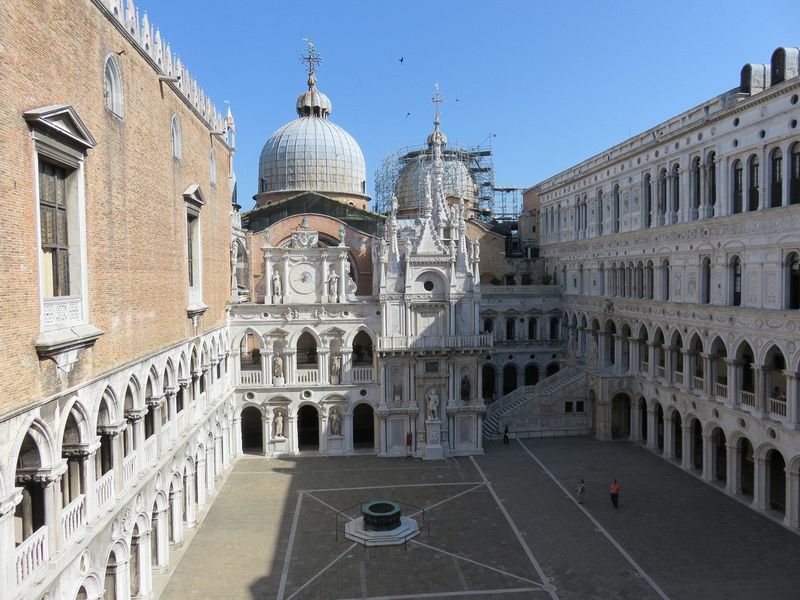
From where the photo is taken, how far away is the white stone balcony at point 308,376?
35531 mm

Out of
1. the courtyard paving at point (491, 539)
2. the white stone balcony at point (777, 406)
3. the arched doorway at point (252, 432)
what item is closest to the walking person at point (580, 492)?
the courtyard paving at point (491, 539)

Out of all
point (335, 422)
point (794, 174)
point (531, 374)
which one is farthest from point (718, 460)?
point (335, 422)

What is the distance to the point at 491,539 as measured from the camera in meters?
24.3

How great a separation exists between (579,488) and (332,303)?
1550 centimetres

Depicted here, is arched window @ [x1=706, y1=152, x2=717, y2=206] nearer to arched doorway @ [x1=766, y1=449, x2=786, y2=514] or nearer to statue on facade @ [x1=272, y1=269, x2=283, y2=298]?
arched doorway @ [x1=766, y1=449, x2=786, y2=514]

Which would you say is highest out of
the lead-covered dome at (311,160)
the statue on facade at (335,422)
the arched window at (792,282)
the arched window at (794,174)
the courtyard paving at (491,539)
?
the lead-covered dome at (311,160)

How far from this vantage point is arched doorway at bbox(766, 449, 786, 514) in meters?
26.8

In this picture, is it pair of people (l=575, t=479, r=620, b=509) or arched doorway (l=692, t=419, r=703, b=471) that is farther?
arched doorway (l=692, t=419, r=703, b=471)

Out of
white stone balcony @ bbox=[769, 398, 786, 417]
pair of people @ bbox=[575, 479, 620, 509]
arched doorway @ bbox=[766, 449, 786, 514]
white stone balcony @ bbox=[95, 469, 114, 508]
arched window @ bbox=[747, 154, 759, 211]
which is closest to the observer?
white stone balcony @ bbox=[95, 469, 114, 508]

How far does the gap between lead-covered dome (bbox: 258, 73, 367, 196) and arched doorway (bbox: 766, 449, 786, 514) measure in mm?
35988

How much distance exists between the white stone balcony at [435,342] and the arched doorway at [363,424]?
649 cm

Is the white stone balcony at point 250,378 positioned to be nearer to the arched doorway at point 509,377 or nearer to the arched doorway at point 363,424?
the arched doorway at point 363,424

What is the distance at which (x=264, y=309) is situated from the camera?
Result: 35.1 m

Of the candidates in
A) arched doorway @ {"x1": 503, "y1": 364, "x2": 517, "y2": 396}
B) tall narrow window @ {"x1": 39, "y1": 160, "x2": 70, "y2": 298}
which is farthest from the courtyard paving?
arched doorway @ {"x1": 503, "y1": 364, "x2": 517, "y2": 396}
